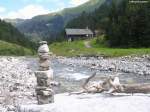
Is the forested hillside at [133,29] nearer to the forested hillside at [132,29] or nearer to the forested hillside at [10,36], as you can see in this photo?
the forested hillside at [132,29]

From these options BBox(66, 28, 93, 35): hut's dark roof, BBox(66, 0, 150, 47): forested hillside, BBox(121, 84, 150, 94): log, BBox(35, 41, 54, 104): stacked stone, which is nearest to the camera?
BBox(35, 41, 54, 104): stacked stone

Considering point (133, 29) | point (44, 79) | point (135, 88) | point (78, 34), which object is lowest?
point (78, 34)

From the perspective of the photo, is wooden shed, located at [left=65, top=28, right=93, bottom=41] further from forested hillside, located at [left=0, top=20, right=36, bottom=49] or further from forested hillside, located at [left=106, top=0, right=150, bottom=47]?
forested hillside, located at [left=106, top=0, right=150, bottom=47]

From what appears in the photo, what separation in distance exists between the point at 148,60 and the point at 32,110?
51.5 metres

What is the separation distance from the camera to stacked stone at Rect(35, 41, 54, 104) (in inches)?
645

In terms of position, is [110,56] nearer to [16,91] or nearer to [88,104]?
[16,91]

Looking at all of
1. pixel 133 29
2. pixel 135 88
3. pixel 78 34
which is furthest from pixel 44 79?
pixel 78 34

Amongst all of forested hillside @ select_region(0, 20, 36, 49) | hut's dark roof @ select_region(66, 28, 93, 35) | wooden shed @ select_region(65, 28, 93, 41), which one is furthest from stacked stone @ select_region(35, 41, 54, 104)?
forested hillside @ select_region(0, 20, 36, 49)

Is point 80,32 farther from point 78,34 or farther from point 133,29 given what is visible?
point 133,29

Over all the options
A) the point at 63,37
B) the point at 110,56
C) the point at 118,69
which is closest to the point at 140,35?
the point at 110,56

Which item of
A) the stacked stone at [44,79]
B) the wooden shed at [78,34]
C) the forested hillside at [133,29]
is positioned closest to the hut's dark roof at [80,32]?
the wooden shed at [78,34]

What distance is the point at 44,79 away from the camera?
1636 cm

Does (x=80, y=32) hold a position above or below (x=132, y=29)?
below

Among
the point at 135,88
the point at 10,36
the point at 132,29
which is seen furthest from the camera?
the point at 10,36
